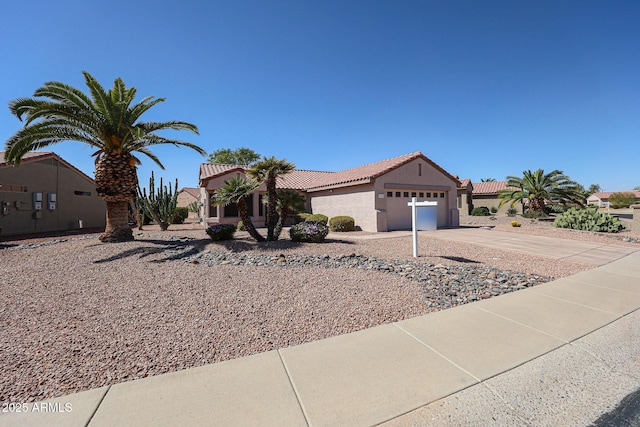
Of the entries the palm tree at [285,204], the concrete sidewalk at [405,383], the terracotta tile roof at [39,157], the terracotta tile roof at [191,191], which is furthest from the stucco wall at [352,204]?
the terracotta tile roof at [191,191]

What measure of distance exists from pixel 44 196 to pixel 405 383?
2448 centimetres

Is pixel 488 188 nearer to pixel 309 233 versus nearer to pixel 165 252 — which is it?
pixel 309 233

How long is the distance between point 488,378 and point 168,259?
781 cm

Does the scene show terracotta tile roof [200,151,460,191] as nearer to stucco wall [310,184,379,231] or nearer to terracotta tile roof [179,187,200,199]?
stucco wall [310,184,379,231]

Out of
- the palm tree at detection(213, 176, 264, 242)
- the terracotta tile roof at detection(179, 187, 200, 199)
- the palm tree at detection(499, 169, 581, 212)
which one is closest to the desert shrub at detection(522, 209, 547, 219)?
the palm tree at detection(499, 169, 581, 212)

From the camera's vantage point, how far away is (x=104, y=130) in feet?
33.8

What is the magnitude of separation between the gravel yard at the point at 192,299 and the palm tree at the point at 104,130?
2.34m

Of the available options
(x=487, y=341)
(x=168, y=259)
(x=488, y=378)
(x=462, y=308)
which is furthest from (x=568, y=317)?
(x=168, y=259)

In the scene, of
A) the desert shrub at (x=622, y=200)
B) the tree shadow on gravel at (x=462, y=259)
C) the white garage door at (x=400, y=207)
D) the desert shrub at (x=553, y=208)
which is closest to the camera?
the tree shadow on gravel at (x=462, y=259)

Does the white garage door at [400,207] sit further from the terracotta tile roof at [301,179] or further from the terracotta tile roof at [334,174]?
the terracotta tile roof at [301,179]

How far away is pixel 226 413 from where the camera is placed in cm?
239

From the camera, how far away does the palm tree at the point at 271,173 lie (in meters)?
10.5

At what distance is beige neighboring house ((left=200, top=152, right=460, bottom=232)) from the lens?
16.5 meters

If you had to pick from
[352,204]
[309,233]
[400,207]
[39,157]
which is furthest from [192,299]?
[39,157]
